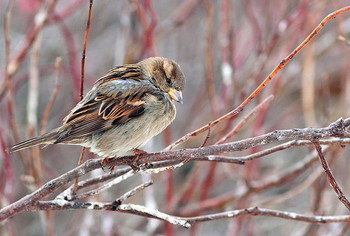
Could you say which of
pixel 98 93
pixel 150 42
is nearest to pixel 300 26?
pixel 150 42

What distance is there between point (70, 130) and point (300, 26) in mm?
1932

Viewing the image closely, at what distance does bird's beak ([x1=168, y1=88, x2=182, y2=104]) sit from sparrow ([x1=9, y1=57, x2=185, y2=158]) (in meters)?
0.04

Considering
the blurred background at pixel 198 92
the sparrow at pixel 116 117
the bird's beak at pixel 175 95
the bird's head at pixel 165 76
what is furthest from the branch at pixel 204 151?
the bird's head at pixel 165 76

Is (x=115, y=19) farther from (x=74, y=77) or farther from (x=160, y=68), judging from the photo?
(x=160, y=68)

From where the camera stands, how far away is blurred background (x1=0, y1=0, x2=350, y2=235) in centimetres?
307

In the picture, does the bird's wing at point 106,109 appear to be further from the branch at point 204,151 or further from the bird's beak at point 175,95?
the branch at point 204,151

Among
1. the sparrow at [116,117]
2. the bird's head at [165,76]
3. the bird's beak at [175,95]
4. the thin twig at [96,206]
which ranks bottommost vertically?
the thin twig at [96,206]

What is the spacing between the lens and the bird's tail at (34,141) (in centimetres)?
228

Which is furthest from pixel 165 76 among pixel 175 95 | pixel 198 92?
pixel 198 92

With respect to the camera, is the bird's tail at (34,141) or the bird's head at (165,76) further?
the bird's head at (165,76)

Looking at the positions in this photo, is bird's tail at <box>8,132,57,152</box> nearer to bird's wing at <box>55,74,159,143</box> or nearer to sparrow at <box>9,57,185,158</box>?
sparrow at <box>9,57,185,158</box>

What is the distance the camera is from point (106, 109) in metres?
2.63

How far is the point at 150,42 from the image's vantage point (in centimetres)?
331

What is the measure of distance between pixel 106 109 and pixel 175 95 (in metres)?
0.43
